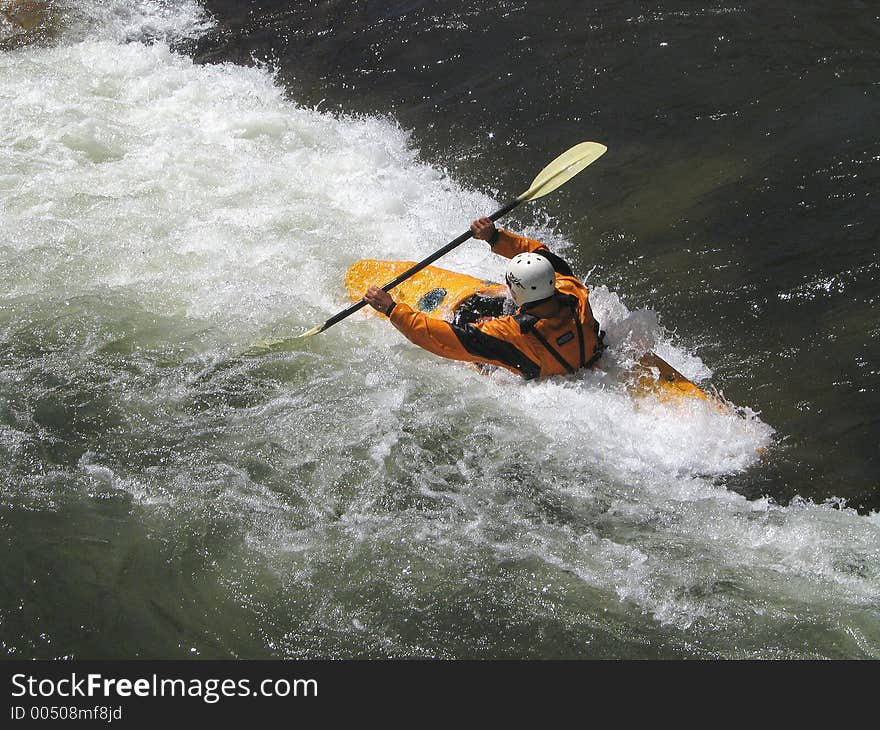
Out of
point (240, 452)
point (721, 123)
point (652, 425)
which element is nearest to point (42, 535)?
point (240, 452)

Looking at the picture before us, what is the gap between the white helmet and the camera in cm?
522

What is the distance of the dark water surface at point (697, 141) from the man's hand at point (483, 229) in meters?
1.39

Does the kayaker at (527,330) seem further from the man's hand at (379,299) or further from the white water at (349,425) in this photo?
the white water at (349,425)

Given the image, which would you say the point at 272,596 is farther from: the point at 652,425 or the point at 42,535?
the point at 652,425

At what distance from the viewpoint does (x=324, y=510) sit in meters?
4.96

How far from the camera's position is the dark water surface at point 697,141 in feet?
19.5

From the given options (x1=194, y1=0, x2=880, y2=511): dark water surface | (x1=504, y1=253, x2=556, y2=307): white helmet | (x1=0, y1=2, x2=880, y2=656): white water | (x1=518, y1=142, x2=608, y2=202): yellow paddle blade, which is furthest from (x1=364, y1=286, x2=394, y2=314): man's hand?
(x1=194, y1=0, x2=880, y2=511): dark water surface

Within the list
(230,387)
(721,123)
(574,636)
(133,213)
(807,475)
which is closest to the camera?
(574,636)

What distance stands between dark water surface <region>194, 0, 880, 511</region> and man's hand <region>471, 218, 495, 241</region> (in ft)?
4.55

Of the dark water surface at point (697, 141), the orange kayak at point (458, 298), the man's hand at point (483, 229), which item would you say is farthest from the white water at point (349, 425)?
the man's hand at point (483, 229)

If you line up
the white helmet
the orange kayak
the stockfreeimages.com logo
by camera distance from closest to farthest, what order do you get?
the stockfreeimages.com logo → the white helmet → the orange kayak

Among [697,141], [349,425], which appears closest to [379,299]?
[349,425]

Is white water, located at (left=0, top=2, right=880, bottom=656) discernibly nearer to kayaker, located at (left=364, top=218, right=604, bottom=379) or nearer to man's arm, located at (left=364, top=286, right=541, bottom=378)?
kayaker, located at (left=364, top=218, right=604, bottom=379)

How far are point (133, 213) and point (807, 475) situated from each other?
5.61 metres
